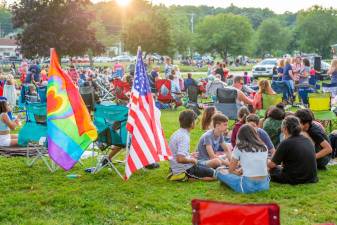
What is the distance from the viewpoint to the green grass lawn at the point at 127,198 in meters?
6.03

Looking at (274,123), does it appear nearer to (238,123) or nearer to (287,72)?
(238,123)

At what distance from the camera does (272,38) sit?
7619 cm

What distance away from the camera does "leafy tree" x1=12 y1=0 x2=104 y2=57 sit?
38.4 m

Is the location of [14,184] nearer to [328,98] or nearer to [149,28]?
[328,98]

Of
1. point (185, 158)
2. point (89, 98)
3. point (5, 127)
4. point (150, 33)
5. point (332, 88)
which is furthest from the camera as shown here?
point (150, 33)

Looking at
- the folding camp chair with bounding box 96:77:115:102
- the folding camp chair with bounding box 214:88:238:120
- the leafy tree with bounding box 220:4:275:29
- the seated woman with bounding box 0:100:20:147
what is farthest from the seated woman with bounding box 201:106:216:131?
the leafy tree with bounding box 220:4:275:29

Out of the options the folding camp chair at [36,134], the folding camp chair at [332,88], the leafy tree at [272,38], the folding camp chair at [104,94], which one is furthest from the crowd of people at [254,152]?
the leafy tree at [272,38]

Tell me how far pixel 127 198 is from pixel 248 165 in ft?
5.15

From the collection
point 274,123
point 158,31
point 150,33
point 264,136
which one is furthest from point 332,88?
point 158,31

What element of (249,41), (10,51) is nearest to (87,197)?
(249,41)

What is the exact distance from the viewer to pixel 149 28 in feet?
153

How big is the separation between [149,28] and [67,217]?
41308 mm

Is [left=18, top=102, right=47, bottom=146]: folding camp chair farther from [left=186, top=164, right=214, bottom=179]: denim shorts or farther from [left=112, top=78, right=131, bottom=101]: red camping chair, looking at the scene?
[left=112, top=78, right=131, bottom=101]: red camping chair

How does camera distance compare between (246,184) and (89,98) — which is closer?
(246,184)
